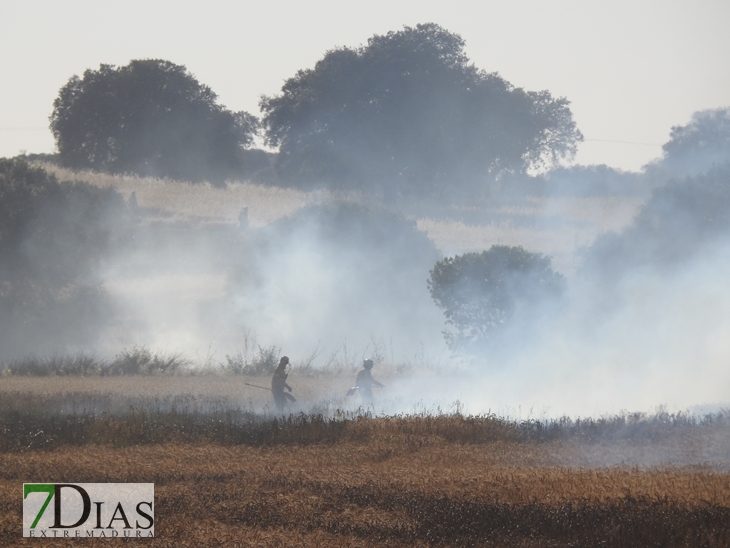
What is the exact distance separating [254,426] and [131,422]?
7.12ft

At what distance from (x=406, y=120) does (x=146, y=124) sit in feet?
53.9

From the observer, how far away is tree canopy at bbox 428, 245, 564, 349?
29922mm

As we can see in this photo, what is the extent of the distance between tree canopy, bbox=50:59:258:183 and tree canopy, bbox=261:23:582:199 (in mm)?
4193

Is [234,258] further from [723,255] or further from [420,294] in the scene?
[723,255]

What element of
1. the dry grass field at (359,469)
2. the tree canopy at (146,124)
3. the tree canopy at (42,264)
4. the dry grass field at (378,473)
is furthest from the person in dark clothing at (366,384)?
the tree canopy at (146,124)

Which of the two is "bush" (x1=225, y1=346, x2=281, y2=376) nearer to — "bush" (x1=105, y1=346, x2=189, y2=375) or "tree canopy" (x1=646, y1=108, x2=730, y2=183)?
"bush" (x1=105, y1=346, x2=189, y2=375)

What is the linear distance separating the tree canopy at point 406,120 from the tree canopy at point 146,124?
4.19 meters

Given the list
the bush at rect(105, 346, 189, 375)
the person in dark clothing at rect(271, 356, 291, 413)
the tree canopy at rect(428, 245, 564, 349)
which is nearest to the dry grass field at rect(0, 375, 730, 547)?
the person in dark clothing at rect(271, 356, 291, 413)

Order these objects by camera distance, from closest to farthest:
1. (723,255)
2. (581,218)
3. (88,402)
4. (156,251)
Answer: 1. (88,402)
2. (723,255)
3. (156,251)
4. (581,218)

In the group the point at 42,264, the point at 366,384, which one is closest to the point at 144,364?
the point at 42,264

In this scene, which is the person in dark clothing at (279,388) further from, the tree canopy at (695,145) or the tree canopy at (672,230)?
the tree canopy at (695,145)

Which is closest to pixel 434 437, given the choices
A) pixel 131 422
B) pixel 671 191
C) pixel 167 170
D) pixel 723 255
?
pixel 131 422

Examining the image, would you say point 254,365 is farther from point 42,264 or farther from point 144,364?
point 42,264

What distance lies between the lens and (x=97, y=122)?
215 feet
